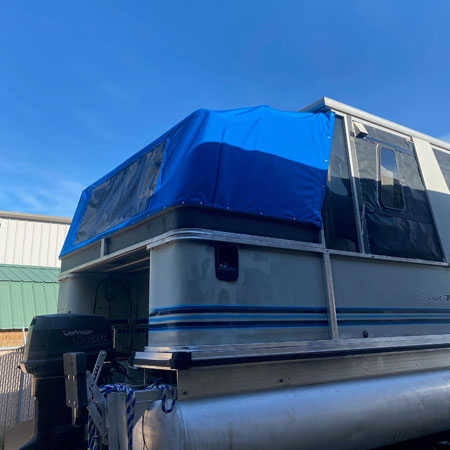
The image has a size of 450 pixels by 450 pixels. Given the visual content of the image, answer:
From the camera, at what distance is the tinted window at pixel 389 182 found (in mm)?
4086

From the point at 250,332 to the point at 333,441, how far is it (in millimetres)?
875

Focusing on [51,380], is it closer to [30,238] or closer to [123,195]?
[123,195]

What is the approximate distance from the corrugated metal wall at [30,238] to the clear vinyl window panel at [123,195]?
11547 mm

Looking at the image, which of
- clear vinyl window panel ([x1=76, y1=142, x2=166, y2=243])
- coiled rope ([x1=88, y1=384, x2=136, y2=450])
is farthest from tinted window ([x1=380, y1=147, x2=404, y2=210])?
coiled rope ([x1=88, y1=384, x2=136, y2=450])

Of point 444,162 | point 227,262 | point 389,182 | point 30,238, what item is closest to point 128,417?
point 227,262

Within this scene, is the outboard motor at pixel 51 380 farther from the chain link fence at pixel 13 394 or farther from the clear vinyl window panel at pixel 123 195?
the chain link fence at pixel 13 394

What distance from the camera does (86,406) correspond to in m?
2.53

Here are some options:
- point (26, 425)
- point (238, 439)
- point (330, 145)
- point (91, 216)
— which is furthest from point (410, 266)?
point (26, 425)

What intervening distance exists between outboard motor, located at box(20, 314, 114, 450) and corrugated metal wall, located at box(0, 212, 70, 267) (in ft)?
41.4

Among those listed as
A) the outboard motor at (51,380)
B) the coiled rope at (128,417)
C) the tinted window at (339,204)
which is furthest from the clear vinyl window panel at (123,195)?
the tinted window at (339,204)

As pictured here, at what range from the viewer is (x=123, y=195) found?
12.9ft

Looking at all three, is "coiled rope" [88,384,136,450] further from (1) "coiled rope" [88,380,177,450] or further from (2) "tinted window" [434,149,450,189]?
(2) "tinted window" [434,149,450,189]

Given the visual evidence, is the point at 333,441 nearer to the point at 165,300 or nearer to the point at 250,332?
the point at 250,332

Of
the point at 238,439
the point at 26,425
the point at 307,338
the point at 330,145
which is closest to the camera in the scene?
the point at 238,439
